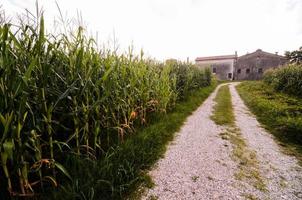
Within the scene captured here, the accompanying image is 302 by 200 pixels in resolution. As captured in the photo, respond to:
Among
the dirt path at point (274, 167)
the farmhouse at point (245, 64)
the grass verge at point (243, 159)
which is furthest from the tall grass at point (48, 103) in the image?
the farmhouse at point (245, 64)

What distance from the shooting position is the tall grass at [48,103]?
121 cm

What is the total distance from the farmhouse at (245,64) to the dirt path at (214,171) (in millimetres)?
26056

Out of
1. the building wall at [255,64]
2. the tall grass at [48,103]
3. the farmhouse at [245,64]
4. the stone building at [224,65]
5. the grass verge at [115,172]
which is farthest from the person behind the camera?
the stone building at [224,65]

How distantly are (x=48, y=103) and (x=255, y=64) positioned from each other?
33.8 meters

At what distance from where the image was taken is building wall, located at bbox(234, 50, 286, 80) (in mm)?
27500

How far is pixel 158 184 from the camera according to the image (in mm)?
1892

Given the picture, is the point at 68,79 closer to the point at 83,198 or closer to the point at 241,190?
the point at 83,198

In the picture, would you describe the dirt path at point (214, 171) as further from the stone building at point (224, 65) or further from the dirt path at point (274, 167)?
the stone building at point (224, 65)

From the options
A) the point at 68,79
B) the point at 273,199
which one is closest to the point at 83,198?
the point at 68,79

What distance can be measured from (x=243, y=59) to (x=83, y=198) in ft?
114

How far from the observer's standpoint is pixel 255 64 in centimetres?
2858

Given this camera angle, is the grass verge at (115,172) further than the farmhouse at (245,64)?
No

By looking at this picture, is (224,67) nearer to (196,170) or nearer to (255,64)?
(255,64)

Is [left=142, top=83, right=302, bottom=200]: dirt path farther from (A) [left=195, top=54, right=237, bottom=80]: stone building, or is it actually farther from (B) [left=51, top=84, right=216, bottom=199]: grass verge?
(A) [left=195, top=54, right=237, bottom=80]: stone building
